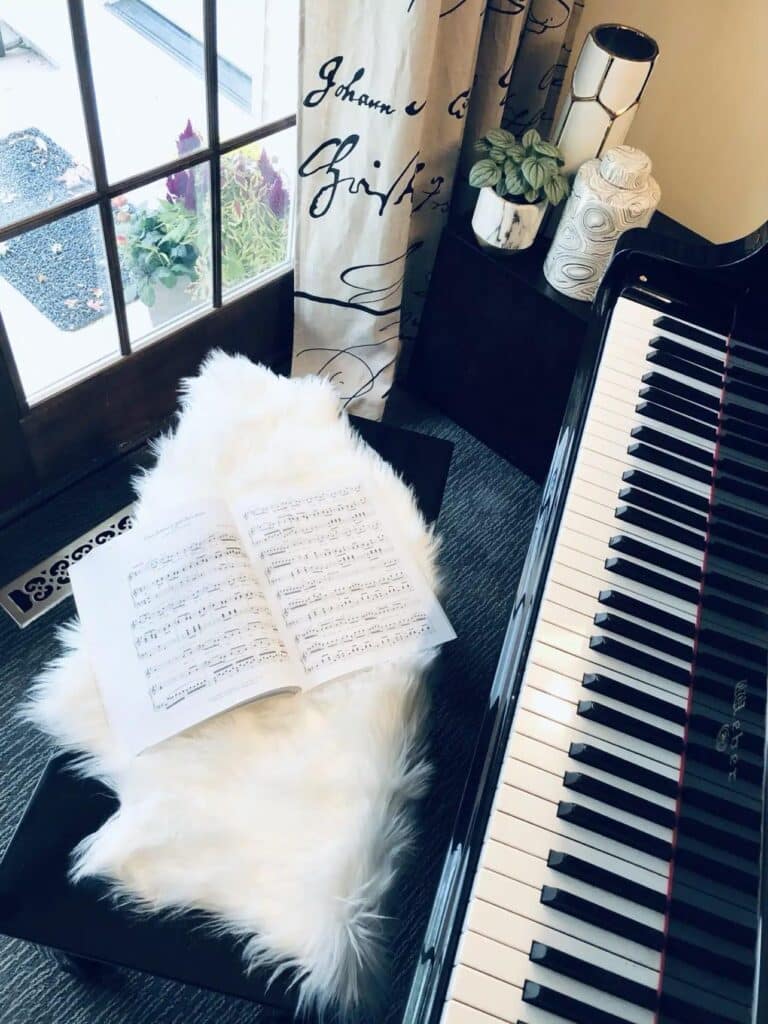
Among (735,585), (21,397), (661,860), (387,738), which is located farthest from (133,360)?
(661,860)

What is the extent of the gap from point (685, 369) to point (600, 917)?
0.69 m

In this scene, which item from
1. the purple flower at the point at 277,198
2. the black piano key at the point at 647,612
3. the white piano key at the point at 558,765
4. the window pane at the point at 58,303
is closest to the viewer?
the white piano key at the point at 558,765

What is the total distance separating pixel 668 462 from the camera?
1.02 metres

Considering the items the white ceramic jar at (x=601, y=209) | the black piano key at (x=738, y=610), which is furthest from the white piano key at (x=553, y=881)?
the white ceramic jar at (x=601, y=209)

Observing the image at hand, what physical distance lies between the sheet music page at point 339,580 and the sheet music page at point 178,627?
0.11 feet

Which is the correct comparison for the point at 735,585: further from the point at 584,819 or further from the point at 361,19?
the point at 361,19

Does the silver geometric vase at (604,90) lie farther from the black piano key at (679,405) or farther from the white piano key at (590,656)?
the white piano key at (590,656)

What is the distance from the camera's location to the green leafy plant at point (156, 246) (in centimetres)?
143

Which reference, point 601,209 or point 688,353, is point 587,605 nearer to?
point 688,353

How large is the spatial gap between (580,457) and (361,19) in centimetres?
78

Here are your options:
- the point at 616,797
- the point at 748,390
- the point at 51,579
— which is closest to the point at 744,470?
the point at 748,390

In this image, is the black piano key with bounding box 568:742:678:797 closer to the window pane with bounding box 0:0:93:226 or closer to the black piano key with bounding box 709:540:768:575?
the black piano key with bounding box 709:540:768:575

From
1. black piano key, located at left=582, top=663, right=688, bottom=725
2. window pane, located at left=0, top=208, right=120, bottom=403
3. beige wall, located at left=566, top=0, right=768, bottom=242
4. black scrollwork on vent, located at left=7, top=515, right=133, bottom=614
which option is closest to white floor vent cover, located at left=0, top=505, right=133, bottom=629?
black scrollwork on vent, located at left=7, top=515, right=133, bottom=614

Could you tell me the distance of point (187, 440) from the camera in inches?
49.3
